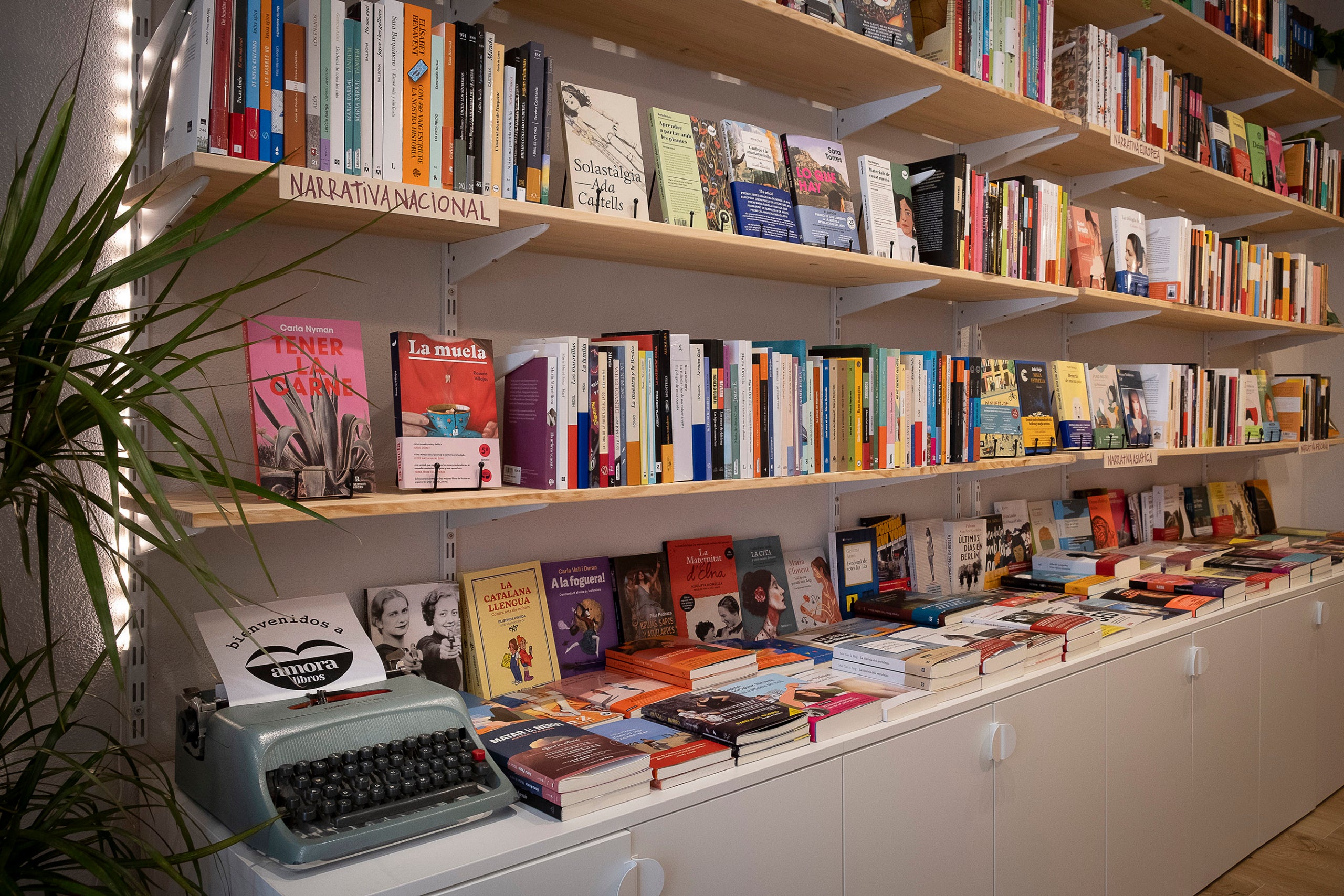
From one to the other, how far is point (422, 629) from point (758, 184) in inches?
42.5

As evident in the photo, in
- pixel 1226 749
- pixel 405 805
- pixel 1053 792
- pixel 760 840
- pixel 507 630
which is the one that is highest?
pixel 507 630

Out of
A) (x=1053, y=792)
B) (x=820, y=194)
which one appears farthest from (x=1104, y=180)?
(x=1053, y=792)

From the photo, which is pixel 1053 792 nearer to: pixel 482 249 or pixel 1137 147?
pixel 482 249

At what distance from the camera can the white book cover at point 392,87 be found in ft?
4.53

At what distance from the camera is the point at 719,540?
2.16m

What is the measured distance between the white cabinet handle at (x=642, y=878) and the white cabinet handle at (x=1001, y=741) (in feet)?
2.82

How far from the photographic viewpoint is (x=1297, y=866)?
110 inches

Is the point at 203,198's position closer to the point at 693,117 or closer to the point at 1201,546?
the point at 693,117

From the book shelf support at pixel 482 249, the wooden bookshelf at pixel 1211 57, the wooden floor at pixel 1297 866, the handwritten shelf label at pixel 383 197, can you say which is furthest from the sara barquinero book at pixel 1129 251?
the handwritten shelf label at pixel 383 197

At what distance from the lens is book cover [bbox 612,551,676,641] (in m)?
1.97

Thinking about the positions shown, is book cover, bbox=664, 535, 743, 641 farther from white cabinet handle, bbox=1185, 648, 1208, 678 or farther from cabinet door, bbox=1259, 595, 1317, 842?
cabinet door, bbox=1259, 595, 1317, 842

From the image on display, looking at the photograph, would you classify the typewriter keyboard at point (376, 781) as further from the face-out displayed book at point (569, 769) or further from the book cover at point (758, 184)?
the book cover at point (758, 184)

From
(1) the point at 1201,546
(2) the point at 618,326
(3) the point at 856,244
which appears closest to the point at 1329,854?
(1) the point at 1201,546

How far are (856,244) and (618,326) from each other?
0.56m
